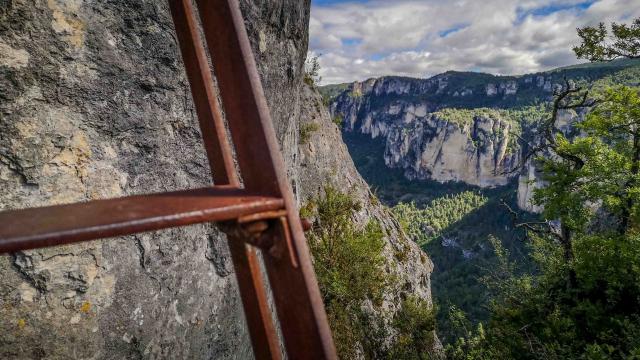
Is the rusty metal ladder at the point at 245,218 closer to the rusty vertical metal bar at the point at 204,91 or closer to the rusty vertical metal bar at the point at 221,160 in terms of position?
the rusty vertical metal bar at the point at 221,160

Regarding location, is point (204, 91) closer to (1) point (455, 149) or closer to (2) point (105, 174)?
(2) point (105, 174)

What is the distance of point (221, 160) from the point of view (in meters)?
1.82

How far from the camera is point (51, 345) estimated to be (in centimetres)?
277

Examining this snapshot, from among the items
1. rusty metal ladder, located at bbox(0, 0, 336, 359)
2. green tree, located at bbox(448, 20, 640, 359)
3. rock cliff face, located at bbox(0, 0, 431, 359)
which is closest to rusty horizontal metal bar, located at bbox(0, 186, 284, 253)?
rusty metal ladder, located at bbox(0, 0, 336, 359)

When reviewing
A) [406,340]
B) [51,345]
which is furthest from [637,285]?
[51,345]

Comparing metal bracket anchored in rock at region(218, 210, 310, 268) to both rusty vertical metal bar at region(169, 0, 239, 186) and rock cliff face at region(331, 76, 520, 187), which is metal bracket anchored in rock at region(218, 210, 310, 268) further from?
rock cliff face at region(331, 76, 520, 187)

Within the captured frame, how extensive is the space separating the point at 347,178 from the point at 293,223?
22864mm

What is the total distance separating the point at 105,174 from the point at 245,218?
8.83 ft

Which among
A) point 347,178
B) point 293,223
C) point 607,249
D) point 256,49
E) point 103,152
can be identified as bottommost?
point 607,249

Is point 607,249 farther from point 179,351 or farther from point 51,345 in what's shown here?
point 51,345

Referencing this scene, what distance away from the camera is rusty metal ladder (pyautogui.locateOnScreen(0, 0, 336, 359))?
1025 mm

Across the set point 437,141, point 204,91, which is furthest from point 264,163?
point 437,141

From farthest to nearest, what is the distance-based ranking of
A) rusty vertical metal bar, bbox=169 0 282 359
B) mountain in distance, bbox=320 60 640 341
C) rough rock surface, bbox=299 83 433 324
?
1. mountain in distance, bbox=320 60 640 341
2. rough rock surface, bbox=299 83 433 324
3. rusty vertical metal bar, bbox=169 0 282 359

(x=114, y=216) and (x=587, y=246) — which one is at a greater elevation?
(x=114, y=216)
